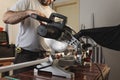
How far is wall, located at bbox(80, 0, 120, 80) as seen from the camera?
2.71 m

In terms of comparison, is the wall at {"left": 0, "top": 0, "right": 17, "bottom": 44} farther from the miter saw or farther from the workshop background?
the miter saw

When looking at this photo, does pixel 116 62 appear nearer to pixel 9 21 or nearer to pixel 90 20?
pixel 90 20

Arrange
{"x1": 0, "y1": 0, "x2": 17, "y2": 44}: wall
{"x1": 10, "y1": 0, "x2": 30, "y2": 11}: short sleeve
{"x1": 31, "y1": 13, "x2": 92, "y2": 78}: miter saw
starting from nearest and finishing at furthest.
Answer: {"x1": 31, "y1": 13, "x2": 92, "y2": 78}: miter saw, {"x1": 10, "y1": 0, "x2": 30, "y2": 11}: short sleeve, {"x1": 0, "y1": 0, "x2": 17, "y2": 44}: wall

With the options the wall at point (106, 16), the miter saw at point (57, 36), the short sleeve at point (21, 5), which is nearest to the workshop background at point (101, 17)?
the wall at point (106, 16)

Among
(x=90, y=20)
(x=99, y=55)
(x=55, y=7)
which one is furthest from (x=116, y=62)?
(x=55, y=7)

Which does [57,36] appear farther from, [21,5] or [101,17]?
[101,17]

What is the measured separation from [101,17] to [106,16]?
8 centimetres

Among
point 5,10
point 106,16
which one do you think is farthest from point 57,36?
point 5,10

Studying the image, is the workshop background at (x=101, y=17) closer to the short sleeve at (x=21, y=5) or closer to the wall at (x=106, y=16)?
the wall at (x=106, y=16)

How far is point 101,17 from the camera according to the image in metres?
2.88

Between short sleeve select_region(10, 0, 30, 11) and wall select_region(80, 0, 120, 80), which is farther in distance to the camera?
wall select_region(80, 0, 120, 80)

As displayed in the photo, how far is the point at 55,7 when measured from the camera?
11.5 feet

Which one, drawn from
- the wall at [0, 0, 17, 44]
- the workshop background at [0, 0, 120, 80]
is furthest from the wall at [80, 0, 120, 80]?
the wall at [0, 0, 17, 44]

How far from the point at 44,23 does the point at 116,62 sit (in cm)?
209
